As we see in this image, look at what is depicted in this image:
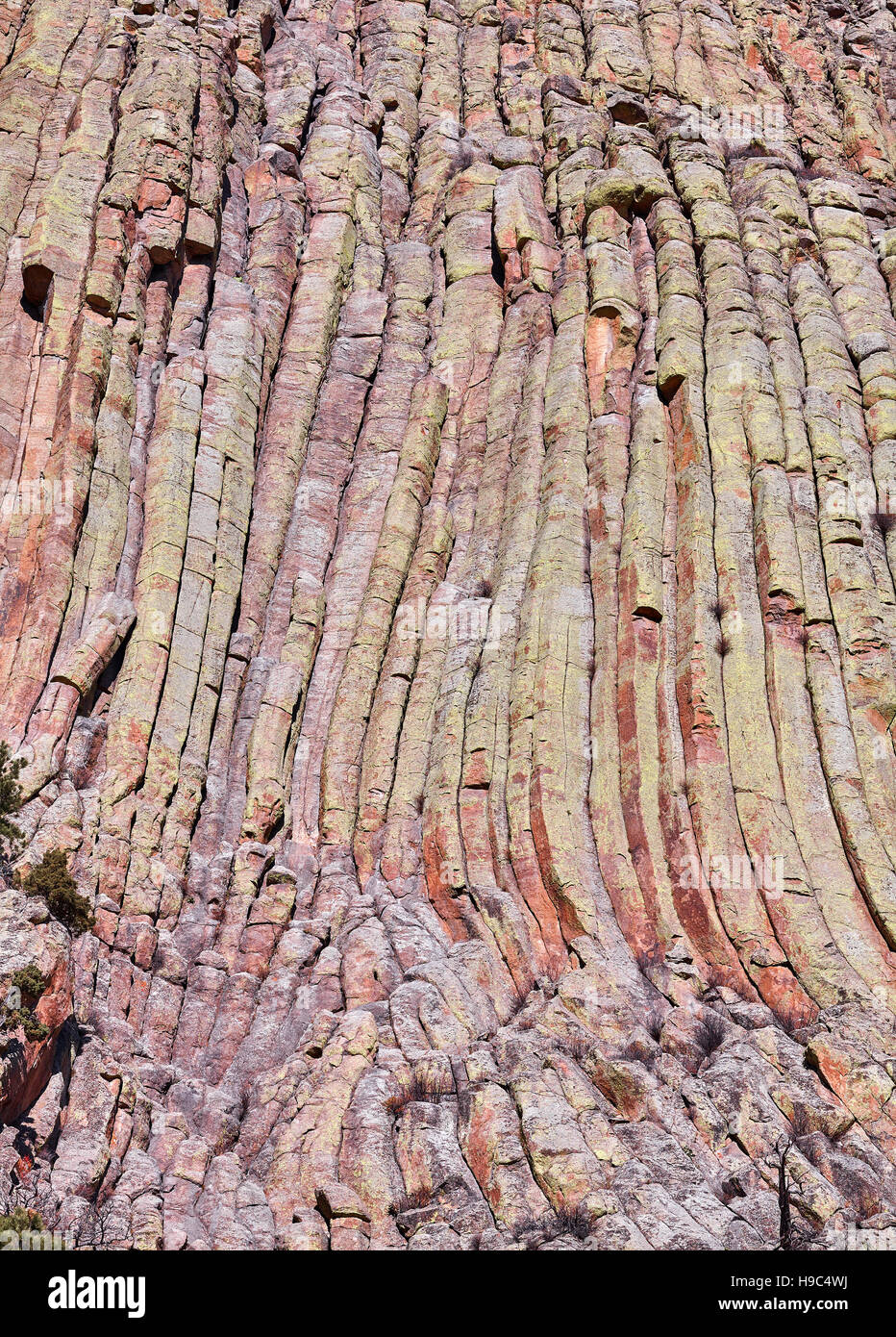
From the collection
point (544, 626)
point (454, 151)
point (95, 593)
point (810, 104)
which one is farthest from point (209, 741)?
point (810, 104)

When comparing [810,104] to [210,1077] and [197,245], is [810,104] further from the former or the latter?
[210,1077]

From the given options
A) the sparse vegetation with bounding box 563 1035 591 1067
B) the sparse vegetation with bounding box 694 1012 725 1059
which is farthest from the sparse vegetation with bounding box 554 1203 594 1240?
the sparse vegetation with bounding box 694 1012 725 1059

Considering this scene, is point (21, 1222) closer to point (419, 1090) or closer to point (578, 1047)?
point (419, 1090)

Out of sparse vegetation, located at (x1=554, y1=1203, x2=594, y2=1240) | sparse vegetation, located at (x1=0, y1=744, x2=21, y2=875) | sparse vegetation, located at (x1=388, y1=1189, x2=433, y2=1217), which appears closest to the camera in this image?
sparse vegetation, located at (x1=554, y1=1203, x2=594, y2=1240)

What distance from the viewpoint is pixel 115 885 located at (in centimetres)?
3256

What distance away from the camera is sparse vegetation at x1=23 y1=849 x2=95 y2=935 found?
29.2m

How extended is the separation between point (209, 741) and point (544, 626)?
29.3ft

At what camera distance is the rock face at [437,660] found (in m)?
27.1

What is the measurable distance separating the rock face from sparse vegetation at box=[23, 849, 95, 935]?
1.22 metres

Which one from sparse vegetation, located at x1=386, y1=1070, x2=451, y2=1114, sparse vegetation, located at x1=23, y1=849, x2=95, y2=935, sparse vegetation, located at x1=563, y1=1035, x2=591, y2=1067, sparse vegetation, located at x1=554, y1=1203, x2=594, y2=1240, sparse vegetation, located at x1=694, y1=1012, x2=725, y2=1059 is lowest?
sparse vegetation, located at x1=554, y1=1203, x2=594, y2=1240

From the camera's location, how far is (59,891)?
2936cm

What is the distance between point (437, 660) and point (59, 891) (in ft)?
41.0

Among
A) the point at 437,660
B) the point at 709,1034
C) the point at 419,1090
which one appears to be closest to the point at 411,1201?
the point at 419,1090

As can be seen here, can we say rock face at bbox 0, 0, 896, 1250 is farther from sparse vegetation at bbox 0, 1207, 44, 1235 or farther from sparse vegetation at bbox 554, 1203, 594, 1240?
sparse vegetation at bbox 0, 1207, 44, 1235
